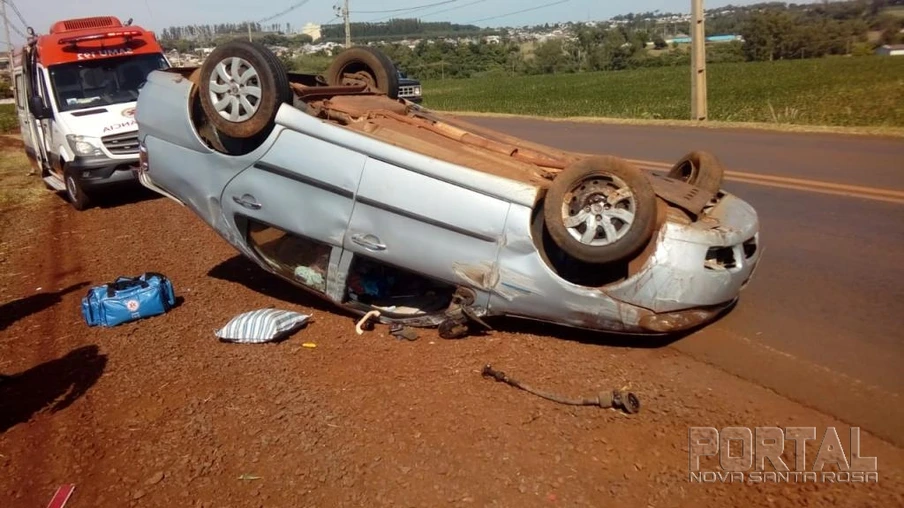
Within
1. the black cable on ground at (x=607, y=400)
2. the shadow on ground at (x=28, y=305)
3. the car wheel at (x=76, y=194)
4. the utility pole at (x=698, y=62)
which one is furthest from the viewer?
the utility pole at (x=698, y=62)

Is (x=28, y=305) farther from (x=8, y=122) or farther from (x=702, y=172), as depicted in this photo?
(x=8, y=122)

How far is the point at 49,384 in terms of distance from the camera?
4.89 m

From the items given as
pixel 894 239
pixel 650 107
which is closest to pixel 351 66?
pixel 894 239

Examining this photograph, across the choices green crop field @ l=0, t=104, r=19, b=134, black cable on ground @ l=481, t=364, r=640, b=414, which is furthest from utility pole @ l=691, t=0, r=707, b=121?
green crop field @ l=0, t=104, r=19, b=134

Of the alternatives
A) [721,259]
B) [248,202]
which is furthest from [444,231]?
[721,259]

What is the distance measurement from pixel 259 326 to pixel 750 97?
97.1 ft

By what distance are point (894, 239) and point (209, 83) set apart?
5.99 m

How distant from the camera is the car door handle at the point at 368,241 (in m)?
4.88

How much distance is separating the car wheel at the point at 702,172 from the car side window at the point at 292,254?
8.98ft

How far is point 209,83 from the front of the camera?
17.1 feet

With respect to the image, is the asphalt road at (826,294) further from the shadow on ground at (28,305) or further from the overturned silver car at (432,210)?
the shadow on ground at (28,305)

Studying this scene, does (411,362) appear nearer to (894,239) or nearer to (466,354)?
(466,354)

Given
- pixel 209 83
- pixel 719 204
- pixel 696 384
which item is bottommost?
pixel 696 384

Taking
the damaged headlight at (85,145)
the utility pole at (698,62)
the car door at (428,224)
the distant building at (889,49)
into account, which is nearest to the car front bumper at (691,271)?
the car door at (428,224)
